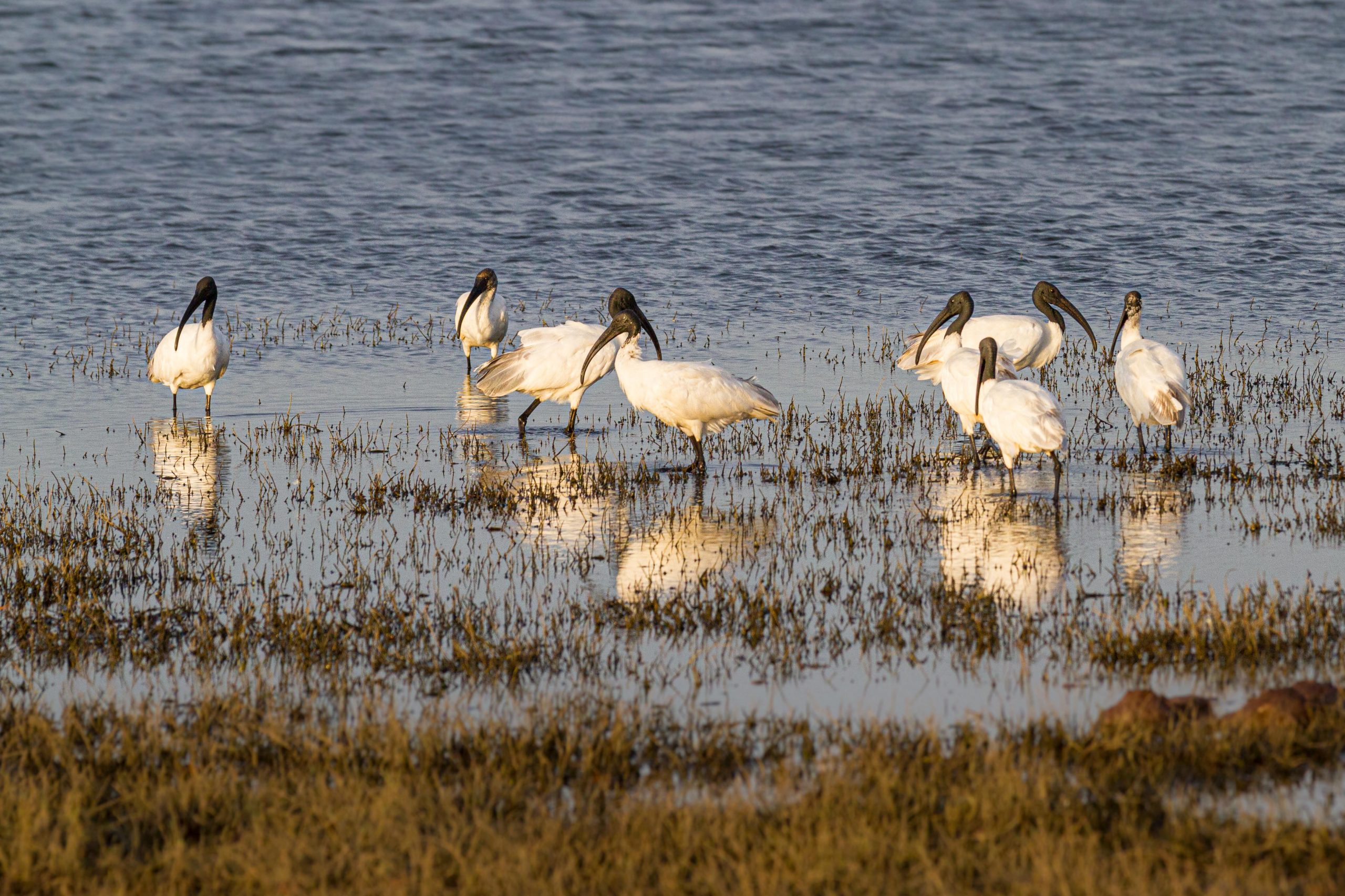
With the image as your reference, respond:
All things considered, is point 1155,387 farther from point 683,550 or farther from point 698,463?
point 683,550

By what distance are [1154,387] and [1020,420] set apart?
1799 mm

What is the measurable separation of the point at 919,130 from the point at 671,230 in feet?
Answer: 31.9

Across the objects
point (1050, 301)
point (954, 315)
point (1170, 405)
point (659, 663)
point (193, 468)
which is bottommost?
point (659, 663)

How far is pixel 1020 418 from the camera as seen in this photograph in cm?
1042

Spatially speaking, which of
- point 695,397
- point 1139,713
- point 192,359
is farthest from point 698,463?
point 1139,713

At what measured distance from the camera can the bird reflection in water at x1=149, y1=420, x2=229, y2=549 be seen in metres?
9.87

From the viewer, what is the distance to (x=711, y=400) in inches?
449

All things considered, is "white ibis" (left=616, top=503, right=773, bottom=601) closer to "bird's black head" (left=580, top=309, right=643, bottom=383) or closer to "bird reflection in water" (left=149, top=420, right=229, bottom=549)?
"bird reflection in water" (left=149, top=420, right=229, bottom=549)

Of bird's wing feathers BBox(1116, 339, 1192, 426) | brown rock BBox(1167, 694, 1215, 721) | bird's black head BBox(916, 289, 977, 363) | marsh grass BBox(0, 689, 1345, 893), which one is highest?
bird's black head BBox(916, 289, 977, 363)

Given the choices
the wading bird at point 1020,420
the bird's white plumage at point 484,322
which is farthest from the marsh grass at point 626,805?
the bird's white plumage at point 484,322

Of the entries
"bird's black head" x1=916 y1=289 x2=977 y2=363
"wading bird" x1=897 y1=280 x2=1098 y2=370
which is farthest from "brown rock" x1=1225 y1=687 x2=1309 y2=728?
"bird's black head" x1=916 y1=289 x2=977 y2=363

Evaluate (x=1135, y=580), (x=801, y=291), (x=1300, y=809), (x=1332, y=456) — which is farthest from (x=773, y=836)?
(x=801, y=291)

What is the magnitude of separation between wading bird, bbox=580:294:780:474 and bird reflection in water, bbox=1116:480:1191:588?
2810 millimetres

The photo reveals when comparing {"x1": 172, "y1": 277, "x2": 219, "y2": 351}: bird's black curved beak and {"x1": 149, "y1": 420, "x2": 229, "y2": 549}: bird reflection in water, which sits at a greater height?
{"x1": 172, "y1": 277, "x2": 219, "y2": 351}: bird's black curved beak
